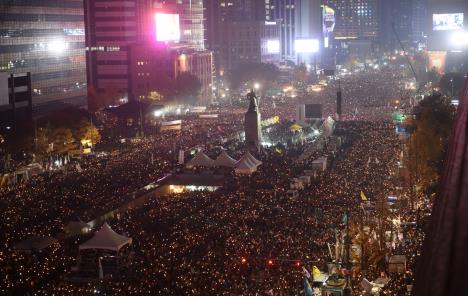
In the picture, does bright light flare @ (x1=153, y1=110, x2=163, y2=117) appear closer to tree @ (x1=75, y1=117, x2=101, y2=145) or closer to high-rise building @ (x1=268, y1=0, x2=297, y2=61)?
tree @ (x1=75, y1=117, x2=101, y2=145)

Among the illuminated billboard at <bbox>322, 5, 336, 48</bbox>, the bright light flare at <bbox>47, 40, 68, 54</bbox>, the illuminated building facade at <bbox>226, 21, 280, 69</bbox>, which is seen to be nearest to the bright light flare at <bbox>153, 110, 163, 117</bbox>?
the bright light flare at <bbox>47, 40, 68, 54</bbox>

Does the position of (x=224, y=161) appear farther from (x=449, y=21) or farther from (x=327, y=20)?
(x=327, y=20)

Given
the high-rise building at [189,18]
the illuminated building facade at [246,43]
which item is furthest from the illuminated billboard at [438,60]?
the high-rise building at [189,18]

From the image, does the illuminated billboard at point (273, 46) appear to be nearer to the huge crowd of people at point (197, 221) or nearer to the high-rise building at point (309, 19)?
the high-rise building at point (309, 19)

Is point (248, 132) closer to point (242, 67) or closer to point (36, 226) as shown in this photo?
point (36, 226)

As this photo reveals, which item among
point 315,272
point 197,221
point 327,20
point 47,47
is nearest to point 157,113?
point 47,47

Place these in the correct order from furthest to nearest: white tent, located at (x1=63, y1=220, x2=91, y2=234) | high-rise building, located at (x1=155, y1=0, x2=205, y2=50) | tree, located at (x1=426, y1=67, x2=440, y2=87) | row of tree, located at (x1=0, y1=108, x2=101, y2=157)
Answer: high-rise building, located at (x1=155, y1=0, x2=205, y2=50), tree, located at (x1=426, y1=67, x2=440, y2=87), row of tree, located at (x1=0, y1=108, x2=101, y2=157), white tent, located at (x1=63, y1=220, x2=91, y2=234)
